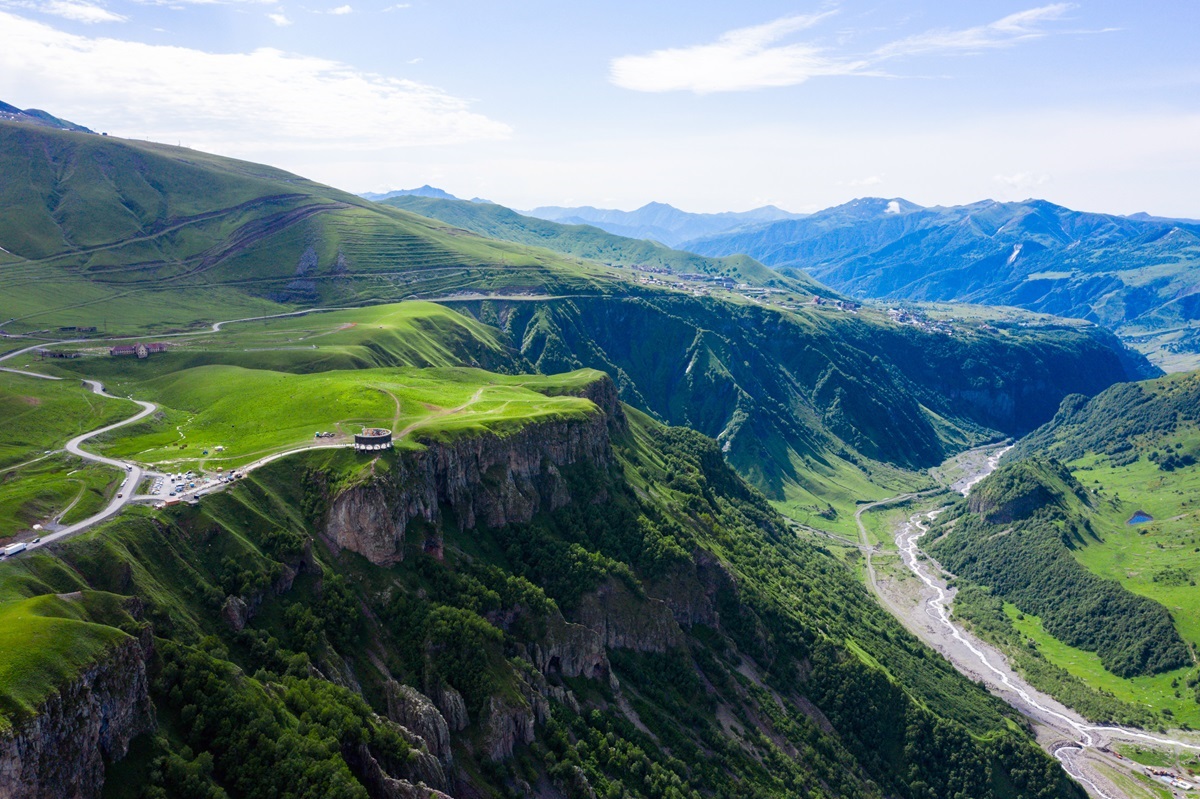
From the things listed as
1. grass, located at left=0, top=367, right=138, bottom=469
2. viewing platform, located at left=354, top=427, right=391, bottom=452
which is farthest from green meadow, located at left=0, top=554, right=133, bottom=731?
viewing platform, located at left=354, top=427, right=391, bottom=452

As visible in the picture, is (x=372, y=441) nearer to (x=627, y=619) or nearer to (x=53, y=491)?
(x=53, y=491)

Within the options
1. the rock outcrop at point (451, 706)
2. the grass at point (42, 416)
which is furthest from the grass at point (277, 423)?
the rock outcrop at point (451, 706)

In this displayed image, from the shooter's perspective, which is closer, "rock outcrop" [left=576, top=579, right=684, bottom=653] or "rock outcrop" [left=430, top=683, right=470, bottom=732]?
"rock outcrop" [left=430, top=683, right=470, bottom=732]

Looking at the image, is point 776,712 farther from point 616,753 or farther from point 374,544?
point 374,544

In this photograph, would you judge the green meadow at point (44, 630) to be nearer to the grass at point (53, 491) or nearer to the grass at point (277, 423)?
the grass at point (53, 491)

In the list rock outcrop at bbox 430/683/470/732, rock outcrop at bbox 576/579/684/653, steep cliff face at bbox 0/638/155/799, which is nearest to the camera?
steep cliff face at bbox 0/638/155/799

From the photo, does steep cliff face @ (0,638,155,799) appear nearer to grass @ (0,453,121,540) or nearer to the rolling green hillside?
the rolling green hillside
